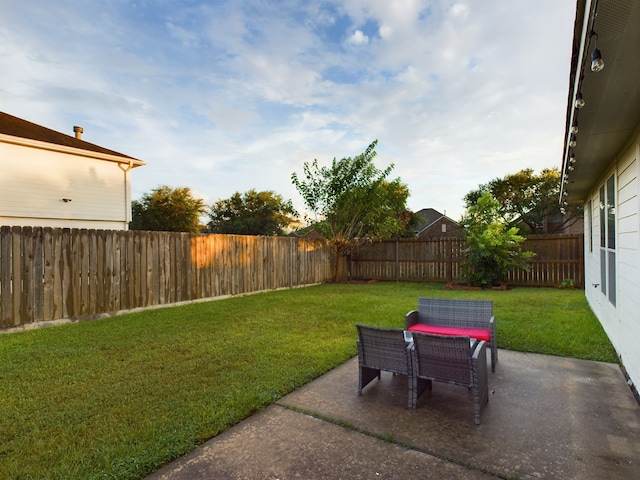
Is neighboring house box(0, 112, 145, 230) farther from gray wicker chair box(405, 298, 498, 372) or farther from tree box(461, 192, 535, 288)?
gray wicker chair box(405, 298, 498, 372)

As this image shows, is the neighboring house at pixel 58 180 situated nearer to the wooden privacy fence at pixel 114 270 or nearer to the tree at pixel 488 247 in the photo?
the wooden privacy fence at pixel 114 270

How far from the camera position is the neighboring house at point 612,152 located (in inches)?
62.5

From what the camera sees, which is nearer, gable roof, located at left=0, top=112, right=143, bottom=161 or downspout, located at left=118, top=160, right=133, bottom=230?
gable roof, located at left=0, top=112, right=143, bottom=161

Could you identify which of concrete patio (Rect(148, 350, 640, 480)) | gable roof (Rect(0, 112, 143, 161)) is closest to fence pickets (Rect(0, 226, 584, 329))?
concrete patio (Rect(148, 350, 640, 480))

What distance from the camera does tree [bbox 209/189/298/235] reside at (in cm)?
3569

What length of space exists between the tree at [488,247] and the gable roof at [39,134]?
44.4 ft

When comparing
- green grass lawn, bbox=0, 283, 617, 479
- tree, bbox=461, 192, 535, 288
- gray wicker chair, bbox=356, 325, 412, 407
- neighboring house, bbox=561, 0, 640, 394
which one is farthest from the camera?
tree, bbox=461, 192, 535, 288

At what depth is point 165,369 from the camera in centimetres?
384

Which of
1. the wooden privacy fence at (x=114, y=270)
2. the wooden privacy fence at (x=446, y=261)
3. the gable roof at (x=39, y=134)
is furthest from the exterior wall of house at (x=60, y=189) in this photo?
the wooden privacy fence at (x=446, y=261)

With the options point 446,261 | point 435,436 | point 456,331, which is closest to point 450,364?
point 435,436

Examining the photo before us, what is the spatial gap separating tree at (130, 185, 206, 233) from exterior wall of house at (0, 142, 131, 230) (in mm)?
14369

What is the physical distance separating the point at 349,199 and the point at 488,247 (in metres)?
4.88

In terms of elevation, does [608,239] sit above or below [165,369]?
above

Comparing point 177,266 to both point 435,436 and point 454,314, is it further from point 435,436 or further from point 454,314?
point 435,436
